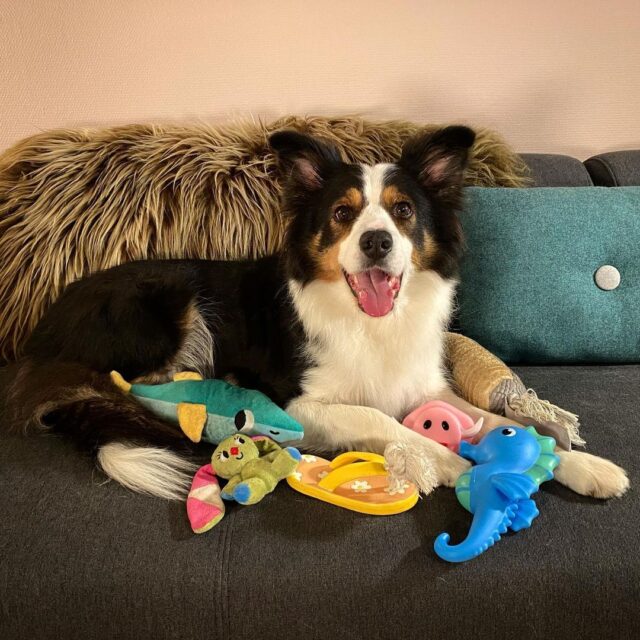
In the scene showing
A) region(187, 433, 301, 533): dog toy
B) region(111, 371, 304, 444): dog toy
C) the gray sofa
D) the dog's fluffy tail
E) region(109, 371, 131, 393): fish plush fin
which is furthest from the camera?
region(109, 371, 131, 393): fish plush fin

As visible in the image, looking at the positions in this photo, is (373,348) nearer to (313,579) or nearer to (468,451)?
(468,451)

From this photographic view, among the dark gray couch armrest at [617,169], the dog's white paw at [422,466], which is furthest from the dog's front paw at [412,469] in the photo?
the dark gray couch armrest at [617,169]

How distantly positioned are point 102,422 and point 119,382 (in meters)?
0.23

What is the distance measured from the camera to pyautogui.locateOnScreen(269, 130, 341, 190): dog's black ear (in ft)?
5.62

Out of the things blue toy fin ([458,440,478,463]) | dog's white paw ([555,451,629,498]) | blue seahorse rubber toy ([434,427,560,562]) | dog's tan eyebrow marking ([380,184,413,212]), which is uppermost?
dog's tan eyebrow marking ([380,184,413,212])

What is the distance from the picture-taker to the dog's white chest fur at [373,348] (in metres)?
1.72

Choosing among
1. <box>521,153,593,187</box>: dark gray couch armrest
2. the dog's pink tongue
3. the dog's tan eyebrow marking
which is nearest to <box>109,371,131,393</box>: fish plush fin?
the dog's pink tongue

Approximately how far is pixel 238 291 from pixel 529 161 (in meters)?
1.44

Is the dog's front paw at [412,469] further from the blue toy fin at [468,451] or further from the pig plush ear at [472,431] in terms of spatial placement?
the pig plush ear at [472,431]

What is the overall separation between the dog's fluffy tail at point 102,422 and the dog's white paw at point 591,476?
907 millimetres

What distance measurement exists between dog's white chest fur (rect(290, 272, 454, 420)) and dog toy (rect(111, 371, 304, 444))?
0.92 ft

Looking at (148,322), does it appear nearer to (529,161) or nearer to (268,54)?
(268,54)

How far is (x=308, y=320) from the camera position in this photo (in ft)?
5.84

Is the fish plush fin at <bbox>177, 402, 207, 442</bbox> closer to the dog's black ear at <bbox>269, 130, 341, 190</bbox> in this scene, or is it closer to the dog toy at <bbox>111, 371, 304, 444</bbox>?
the dog toy at <bbox>111, 371, 304, 444</bbox>
